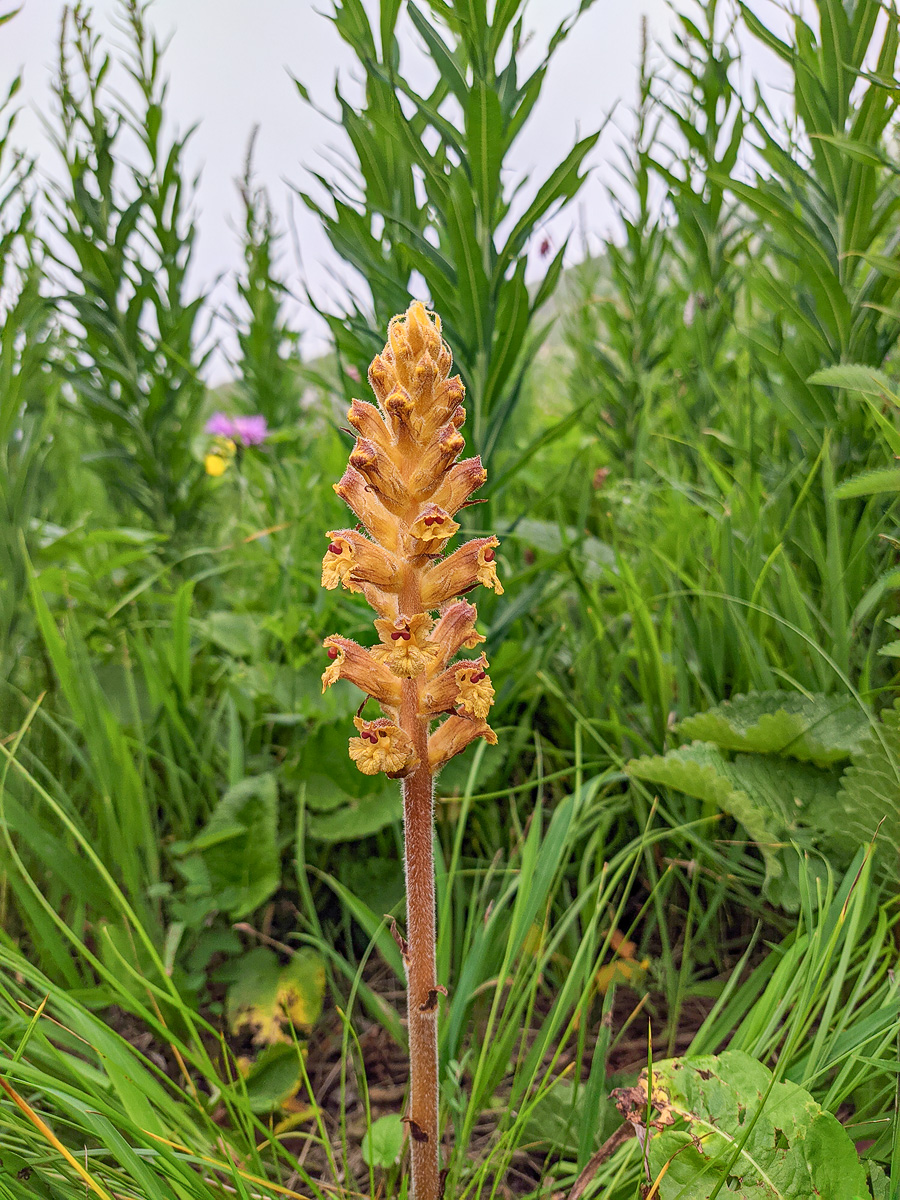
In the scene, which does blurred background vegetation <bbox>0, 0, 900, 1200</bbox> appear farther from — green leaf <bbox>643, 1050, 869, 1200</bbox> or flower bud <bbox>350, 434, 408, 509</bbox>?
flower bud <bbox>350, 434, 408, 509</bbox>

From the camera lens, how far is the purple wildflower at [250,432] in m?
3.88

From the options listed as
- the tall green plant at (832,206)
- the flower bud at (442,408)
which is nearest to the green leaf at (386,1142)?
the flower bud at (442,408)

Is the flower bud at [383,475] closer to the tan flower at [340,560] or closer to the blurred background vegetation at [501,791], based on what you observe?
the tan flower at [340,560]

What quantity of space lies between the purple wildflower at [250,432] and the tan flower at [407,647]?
304 centimetres

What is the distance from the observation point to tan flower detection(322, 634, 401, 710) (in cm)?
103

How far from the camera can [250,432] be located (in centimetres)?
398

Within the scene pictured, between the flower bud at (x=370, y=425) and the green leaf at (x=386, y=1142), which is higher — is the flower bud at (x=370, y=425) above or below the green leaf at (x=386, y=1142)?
above

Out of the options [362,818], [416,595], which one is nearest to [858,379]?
[416,595]

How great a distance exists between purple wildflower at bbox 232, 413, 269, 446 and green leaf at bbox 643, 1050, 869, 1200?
336cm

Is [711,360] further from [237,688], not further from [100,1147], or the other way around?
[100,1147]

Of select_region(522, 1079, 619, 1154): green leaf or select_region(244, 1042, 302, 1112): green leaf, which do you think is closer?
select_region(522, 1079, 619, 1154): green leaf

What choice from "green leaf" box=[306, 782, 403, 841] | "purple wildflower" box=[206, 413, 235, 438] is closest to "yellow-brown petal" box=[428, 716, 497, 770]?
"green leaf" box=[306, 782, 403, 841]

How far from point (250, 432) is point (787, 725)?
126 inches

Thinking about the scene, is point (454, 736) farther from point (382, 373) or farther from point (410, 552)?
point (382, 373)
